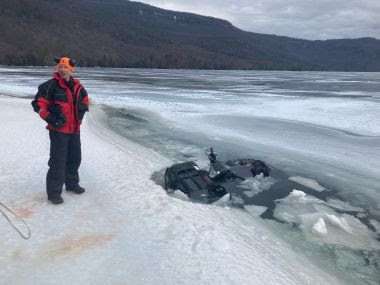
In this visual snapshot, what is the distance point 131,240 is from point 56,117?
5.17ft

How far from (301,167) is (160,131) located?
166 inches

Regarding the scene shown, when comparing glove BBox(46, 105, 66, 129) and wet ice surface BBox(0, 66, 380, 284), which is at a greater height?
glove BBox(46, 105, 66, 129)

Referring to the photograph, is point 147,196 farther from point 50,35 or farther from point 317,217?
point 50,35

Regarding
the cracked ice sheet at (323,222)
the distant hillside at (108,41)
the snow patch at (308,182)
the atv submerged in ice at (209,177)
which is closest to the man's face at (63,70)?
the atv submerged in ice at (209,177)

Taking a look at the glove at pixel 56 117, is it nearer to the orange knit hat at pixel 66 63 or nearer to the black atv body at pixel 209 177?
the orange knit hat at pixel 66 63

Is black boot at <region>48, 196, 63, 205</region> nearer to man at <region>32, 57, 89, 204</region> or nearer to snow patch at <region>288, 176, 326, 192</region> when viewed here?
man at <region>32, 57, 89, 204</region>

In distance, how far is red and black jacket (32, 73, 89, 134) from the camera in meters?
4.87

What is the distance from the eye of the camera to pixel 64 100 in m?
4.98

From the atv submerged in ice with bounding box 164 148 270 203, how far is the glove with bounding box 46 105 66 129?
1.88 m

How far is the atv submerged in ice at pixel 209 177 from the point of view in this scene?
618 centimetres

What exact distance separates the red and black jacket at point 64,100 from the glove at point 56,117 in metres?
0.04

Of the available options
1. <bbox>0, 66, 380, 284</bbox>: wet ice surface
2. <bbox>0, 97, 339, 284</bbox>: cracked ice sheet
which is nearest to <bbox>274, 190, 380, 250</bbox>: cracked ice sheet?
<bbox>0, 66, 380, 284</bbox>: wet ice surface

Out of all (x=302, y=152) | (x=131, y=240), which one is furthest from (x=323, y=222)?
(x=302, y=152)

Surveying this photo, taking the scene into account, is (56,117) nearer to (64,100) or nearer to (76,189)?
(64,100)
